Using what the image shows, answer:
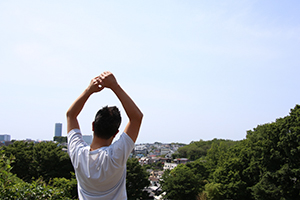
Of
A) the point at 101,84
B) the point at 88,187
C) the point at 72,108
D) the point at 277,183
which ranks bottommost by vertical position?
the point at 277,183

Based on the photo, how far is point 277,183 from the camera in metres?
19.0

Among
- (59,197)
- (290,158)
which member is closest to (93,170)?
(59,197)

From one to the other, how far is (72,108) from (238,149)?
27.5 m

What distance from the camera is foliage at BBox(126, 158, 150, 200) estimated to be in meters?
20.6

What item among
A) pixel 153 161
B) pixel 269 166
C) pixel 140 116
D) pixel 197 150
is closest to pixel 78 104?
pixel 140 116

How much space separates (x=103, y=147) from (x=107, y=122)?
16 centimetres

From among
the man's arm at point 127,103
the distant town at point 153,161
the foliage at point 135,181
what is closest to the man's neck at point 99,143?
the man's arm at point 127,103

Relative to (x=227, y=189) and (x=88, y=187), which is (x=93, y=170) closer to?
(x=88, y=187)

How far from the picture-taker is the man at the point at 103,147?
1357 millimetres

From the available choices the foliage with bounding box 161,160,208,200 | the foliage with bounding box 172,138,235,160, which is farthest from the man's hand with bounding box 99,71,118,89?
the foliage with bounding box 172,138,235,160

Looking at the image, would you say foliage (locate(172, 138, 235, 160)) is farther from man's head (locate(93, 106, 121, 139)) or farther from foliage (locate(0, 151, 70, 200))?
man's head (locate(93, 106, 121, 139))

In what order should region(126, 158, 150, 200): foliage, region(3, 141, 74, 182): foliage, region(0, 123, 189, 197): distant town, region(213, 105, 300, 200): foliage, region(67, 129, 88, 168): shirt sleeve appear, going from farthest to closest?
region(0, 123, 189, 197): distant town → region(3, 141, 74, 182): foliage → region(126, 158, 150, 200): foliage → region(213, 105, 300, 200): foliage → region(67, 129, 88, 168): shirt sleeve

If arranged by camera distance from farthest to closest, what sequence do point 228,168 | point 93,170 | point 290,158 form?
point 228,168 → point 290,158 → point 93,170

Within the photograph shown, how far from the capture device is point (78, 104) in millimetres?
1607
